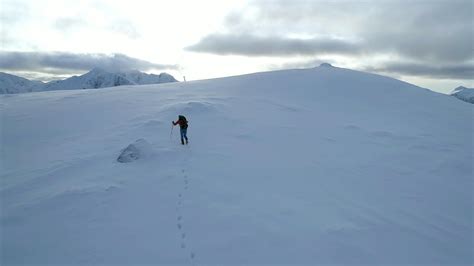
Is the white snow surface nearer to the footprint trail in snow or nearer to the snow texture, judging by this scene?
the footprint trail in snow

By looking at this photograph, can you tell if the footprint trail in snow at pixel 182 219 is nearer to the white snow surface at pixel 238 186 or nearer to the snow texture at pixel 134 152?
the white snow surface at pixel 238 186

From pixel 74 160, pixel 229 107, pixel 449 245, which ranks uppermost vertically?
pixel 229 107

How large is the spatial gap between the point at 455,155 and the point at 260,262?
1356 cm

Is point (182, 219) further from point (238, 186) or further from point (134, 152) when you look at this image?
point (134, 152)

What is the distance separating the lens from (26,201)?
1120 centimetres

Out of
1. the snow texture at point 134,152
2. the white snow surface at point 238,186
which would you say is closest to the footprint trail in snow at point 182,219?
the white snow surface at point 238,186

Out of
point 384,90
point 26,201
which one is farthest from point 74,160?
point 384,90

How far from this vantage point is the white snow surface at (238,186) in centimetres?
880

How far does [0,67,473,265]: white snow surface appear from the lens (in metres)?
8.80

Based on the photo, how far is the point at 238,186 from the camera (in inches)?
468

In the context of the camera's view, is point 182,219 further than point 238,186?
No

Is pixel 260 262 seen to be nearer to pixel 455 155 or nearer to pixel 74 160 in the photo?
pixel 74 160

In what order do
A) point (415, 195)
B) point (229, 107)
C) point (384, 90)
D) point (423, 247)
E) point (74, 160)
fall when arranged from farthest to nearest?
point (384, 90), point (229, 107), point (74, 160), point (415, 195), point (423, 247)

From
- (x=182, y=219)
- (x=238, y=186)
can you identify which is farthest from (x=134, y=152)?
(x=182, y=219)
